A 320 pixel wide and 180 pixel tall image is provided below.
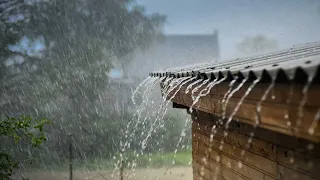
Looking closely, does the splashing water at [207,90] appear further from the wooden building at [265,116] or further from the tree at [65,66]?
the tree at [65,66]

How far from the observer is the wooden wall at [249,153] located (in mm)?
2168

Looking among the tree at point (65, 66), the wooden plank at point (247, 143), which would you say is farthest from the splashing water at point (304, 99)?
the tree at point (65, 66)

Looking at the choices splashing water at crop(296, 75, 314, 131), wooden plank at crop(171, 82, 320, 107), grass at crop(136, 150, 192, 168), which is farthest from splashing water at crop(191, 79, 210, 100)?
grass at crop(136, 150, 192, 168)

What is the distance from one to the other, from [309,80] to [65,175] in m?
18.5

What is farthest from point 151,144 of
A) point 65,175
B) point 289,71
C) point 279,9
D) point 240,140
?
point 279,9

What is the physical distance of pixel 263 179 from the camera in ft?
9.03

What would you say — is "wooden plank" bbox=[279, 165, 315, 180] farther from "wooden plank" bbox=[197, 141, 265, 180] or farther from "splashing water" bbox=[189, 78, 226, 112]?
"splashing water" bbox=[189, 78, 226, 112]

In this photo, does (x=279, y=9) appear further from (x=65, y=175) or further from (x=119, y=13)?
(x=65, y=175)

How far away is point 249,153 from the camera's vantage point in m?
2.98

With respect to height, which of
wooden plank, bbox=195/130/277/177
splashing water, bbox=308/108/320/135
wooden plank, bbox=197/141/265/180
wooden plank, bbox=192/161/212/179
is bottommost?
wooden plank, bbox=192/161/212/179

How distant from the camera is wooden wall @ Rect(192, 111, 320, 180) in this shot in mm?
2168

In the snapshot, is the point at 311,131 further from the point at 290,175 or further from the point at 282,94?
the point at 290,175

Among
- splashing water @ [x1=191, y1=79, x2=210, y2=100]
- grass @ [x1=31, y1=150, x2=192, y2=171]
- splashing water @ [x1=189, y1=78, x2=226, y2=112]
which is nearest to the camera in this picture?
splashing water @ [x1=189, y1=78, x2=226, y2=112]

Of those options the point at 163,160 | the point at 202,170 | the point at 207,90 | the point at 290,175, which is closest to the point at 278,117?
the point at 290,175
